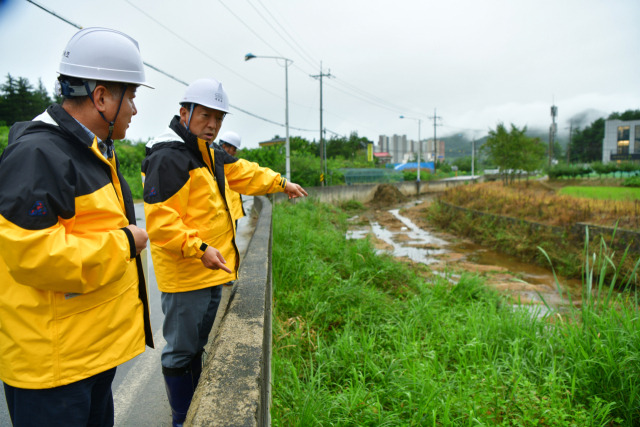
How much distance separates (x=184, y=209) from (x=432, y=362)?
7.91ft

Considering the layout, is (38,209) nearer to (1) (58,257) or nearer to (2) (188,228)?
(1) (58,257)

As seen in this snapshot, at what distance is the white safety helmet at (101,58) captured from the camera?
59.6 inches

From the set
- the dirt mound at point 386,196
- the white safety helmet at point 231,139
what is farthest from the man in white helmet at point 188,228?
the dirt mound at point 386,196

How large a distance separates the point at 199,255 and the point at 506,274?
918cm

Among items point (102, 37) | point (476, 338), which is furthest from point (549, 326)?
point (102, 37)

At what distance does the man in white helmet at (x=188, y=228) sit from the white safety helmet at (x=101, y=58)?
2.11 feet

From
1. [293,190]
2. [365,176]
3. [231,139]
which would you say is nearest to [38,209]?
[293,190]

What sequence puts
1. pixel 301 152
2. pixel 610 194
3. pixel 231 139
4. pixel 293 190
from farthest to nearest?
1. pixel 301 152
2. pixel 610 194
3. pixel 231 139
4. pixel 293 190

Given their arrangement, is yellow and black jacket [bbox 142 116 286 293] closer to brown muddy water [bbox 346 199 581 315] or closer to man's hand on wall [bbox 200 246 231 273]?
man's hand on wall [bbox 200 246 231 273]

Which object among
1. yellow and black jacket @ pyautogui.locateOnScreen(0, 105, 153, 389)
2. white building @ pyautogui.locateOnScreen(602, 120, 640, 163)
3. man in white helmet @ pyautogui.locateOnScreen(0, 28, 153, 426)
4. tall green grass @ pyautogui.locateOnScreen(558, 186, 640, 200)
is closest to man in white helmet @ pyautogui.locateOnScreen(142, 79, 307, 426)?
man in white helmet @ pyautogui.locateOnScreen(0, 28, 153, 426)

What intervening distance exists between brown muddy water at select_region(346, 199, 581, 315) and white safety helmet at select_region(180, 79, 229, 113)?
423cm

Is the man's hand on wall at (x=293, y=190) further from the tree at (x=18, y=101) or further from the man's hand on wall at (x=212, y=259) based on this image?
the tree at (x=18, y=101)

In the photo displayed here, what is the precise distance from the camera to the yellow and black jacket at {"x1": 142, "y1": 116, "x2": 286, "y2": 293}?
2121 millimetres

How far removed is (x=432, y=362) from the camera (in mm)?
3385
